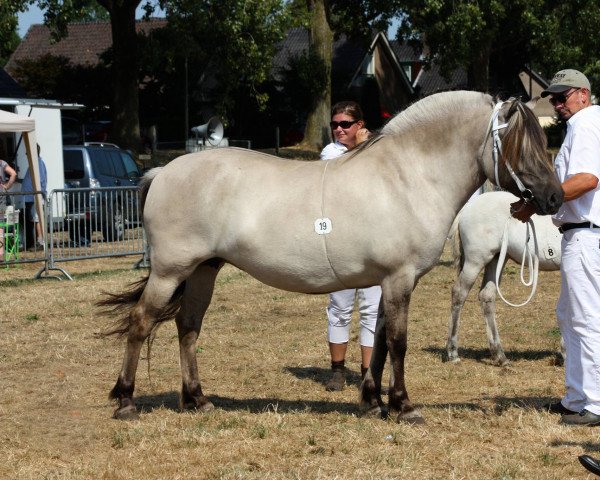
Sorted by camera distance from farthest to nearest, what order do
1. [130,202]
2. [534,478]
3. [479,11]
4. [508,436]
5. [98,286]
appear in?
1. [479,11]
2. [130,202]
3. [98,286]
4. [508,436]
5. [534,478]

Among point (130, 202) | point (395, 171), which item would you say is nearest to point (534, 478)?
point (395, 171)

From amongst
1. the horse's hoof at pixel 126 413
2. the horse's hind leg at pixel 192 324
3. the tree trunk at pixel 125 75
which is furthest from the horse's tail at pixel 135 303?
the tree trunk at pixel 125 75

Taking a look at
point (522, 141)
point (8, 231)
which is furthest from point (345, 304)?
point (8, 231)

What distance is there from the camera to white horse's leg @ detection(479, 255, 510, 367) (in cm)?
995

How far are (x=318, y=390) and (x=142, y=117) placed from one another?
38097 mm

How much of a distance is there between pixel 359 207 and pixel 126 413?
221cm

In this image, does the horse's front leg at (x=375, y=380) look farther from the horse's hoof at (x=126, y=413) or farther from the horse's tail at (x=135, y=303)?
the horse's hoof at (x=126, y=413)

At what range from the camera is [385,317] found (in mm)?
7082

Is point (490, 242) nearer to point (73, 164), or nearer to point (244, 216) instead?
point (244, 216)

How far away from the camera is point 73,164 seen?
24406 millimetres

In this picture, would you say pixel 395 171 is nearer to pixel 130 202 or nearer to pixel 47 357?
pixel 47 357

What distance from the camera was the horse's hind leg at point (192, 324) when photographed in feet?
25.3

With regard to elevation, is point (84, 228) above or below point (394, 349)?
below

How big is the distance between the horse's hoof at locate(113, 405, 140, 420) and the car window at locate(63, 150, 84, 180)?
57.6 ft
